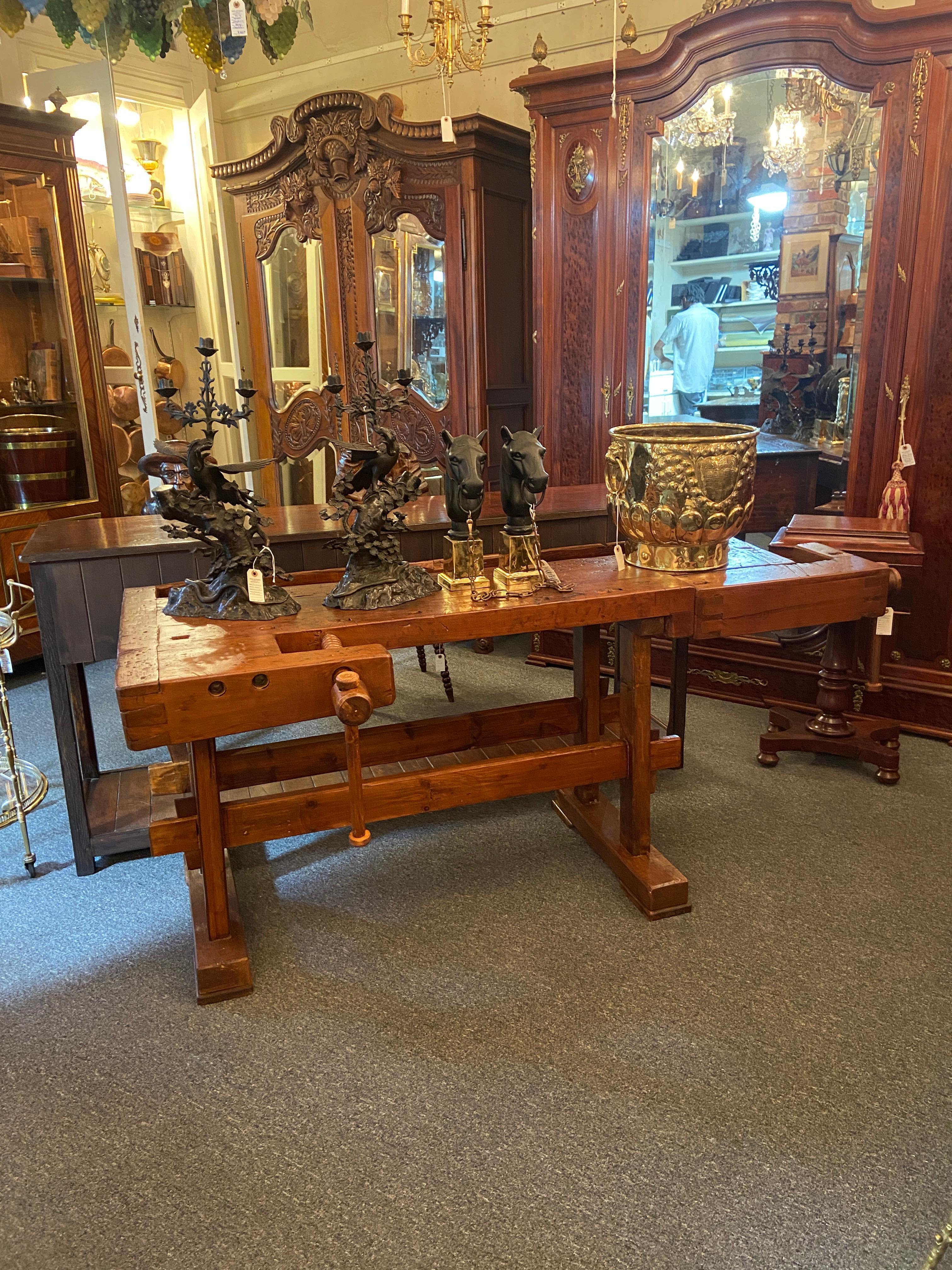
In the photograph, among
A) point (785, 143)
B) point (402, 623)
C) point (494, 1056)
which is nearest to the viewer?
point (494, 1056)

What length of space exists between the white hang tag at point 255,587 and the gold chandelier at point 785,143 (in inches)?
95.3

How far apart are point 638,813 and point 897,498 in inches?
59.8

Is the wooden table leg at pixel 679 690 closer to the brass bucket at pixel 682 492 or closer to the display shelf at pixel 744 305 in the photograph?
the brass bucket at pixel 682 492

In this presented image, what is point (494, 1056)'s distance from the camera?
69.6 inches

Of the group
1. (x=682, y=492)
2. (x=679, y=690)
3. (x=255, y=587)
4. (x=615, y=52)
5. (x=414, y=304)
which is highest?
(x=615, y=52)

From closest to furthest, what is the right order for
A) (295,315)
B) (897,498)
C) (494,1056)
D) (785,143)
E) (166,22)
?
(494,1056)
(166,22)
(897,498)
(785,143)
(295,315)

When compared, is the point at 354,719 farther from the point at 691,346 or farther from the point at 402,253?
the point at 402,253

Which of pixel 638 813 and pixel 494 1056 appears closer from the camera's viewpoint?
pixel 494 1056

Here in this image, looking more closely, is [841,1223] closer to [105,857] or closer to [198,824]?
[198,824]

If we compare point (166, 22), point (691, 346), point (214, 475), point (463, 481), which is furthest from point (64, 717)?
point (691, 346)

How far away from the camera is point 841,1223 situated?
1405mm

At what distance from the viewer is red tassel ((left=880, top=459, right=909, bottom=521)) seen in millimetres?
3008

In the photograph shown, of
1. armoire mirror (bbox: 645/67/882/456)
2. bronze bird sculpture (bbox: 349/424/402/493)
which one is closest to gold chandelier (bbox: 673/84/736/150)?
armoire mirror (bbox: 645/67/882/456)

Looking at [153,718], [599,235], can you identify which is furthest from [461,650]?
[153,718]
